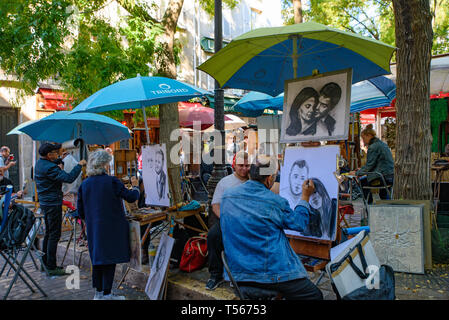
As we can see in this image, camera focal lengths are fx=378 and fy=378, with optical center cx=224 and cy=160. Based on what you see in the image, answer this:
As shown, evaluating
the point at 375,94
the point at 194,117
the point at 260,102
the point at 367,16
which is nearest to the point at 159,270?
the point at 260,102

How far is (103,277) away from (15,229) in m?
1.18

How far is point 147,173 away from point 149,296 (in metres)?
1.51

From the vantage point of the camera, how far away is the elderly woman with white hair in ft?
12.4

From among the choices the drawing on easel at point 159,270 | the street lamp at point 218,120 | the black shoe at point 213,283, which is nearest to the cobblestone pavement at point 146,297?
the black shoe at point 213,283

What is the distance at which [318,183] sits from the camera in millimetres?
3316

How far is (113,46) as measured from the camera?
278 inches

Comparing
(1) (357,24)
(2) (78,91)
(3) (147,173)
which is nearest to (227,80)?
(3) (147,173)

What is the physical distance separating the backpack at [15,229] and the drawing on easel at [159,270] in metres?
1.49

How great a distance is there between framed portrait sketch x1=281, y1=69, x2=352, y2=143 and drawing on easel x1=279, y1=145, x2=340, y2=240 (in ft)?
0.61

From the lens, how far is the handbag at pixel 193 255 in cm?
432

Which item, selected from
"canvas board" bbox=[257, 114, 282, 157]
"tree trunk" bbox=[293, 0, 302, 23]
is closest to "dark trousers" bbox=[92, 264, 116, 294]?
"canvas board" bbox=[257, 114, 282, 157]

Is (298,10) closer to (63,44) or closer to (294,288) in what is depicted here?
(63,44)

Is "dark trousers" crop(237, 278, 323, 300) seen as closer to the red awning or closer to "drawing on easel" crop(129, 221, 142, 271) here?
"drawing on easel" crop(129, 221, 142, 271)
